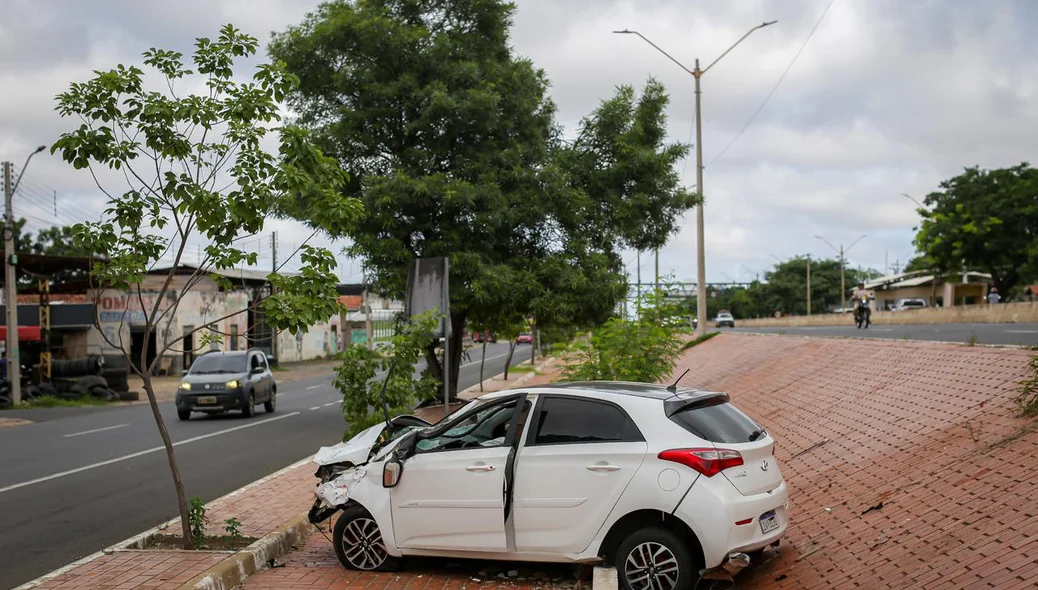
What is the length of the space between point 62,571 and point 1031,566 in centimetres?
706

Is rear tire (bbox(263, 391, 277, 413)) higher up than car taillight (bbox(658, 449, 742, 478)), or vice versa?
car taillight (bbox(658, 449, 742, 478))

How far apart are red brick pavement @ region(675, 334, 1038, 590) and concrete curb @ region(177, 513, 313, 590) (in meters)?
3.90

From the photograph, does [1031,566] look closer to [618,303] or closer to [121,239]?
[121,239]

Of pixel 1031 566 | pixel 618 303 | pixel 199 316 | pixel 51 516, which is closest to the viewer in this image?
pixel 1031 566

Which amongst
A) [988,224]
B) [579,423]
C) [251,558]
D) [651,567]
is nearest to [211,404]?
[251,558]

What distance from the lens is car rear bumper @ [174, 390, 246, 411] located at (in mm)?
22188

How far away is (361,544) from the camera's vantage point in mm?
7543

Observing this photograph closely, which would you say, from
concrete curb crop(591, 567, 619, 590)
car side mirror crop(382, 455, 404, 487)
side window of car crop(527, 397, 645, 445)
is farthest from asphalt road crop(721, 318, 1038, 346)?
car side mirror crop(382, 455, 404, 487)

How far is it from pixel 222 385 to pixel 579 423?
57.4 ft

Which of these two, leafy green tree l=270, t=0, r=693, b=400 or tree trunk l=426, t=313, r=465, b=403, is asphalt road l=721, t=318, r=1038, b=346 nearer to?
leafy green tree l=270, t=0, r=693, b=400

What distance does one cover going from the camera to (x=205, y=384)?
22.2m

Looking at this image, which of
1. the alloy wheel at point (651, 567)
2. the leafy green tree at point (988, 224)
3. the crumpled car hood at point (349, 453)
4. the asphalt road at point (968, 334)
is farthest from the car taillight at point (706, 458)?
the leafy green tree at point (988, 224)

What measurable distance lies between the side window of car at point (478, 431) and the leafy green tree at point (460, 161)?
1149 cm

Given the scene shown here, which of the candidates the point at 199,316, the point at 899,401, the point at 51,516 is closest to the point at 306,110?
the point at 51,516
